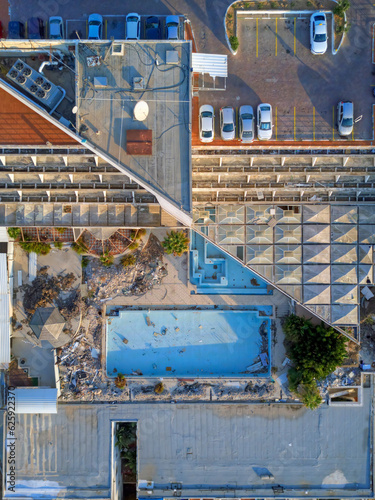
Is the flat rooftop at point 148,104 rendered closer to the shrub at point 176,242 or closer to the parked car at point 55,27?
the parked car at point 55,27

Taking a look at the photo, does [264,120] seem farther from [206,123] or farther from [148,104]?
[148,104]

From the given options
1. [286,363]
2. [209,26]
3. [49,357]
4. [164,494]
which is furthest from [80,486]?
[209,26]

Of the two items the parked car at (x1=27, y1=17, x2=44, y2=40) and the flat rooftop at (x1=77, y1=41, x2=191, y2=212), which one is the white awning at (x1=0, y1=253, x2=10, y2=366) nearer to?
the flat rooftop at (x1=77, y1=41, x2=191, y2=212)

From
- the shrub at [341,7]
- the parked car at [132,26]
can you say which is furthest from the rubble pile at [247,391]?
the shrub at [341,7]

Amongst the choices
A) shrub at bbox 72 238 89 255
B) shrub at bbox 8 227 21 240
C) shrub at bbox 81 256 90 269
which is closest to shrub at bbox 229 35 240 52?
shrub at bbox 72 238 89 255

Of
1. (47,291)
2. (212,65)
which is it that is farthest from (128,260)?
(212,65)

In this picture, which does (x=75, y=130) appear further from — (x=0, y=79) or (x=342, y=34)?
(x=342, y=34)
